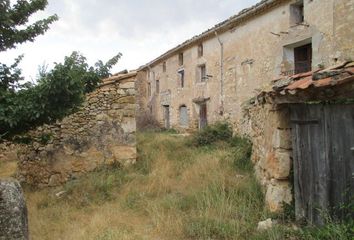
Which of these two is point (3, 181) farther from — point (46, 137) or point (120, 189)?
point (120, 189)

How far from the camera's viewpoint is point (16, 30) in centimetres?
637

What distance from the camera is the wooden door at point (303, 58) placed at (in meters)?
10.7

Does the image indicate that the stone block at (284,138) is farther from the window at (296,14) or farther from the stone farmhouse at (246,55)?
the window at (296,14)

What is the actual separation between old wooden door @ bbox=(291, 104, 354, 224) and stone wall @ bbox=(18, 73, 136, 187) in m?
5.01

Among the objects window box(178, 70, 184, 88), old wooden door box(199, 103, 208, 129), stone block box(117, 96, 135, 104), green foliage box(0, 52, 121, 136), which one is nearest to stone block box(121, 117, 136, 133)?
stone block box(117, 96, 135, 104)

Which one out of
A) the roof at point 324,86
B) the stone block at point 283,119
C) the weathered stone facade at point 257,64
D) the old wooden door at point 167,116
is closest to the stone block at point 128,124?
the weathered stone facade at point 257,64

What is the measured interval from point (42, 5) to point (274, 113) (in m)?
4.78

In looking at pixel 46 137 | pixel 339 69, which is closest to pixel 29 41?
pixel 46 137

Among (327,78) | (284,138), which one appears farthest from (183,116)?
(327,78)

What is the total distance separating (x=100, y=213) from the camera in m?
5.89

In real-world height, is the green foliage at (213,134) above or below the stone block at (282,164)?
above

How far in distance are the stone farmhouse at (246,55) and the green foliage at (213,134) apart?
1.60 feet

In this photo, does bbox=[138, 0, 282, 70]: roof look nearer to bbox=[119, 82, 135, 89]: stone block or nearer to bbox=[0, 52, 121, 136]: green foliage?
bbox=[119, 82, 135, 89]: stone block

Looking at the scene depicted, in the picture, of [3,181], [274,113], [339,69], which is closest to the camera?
[3,181]
